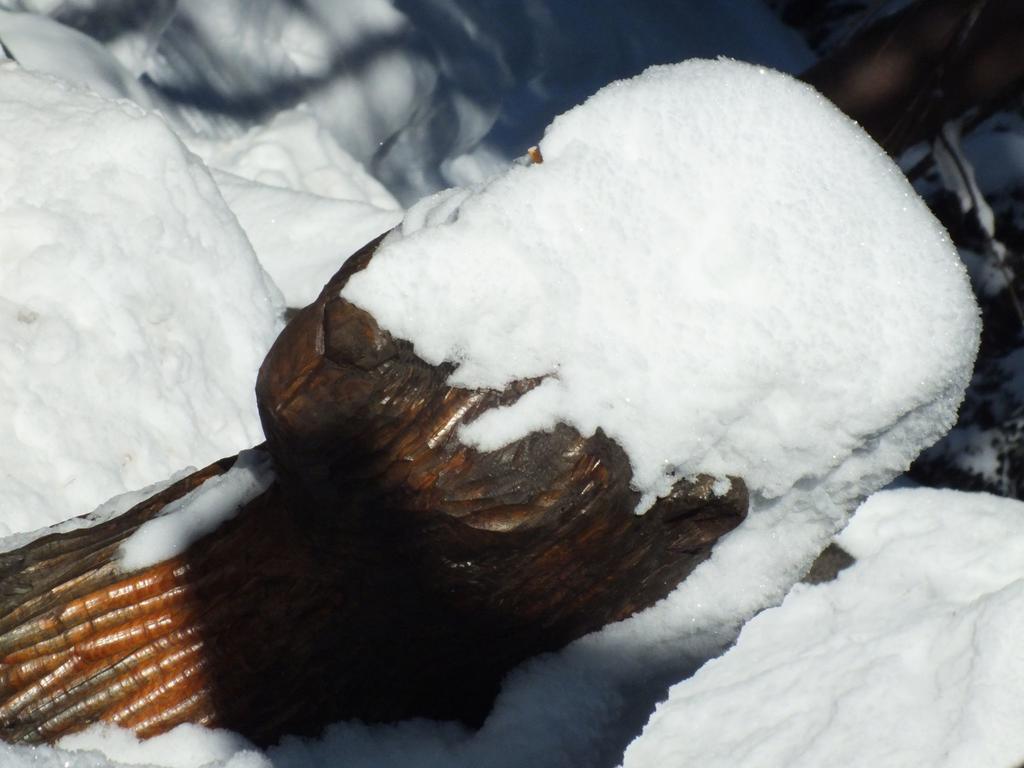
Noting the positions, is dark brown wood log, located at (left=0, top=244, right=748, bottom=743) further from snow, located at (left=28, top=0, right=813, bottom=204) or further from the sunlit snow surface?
snow, located at (left=28, top=0, right=813, bottom=204)

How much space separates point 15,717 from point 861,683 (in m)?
1.23

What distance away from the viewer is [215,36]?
109 inches

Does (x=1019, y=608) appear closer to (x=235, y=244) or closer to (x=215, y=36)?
(x=235, y=244)

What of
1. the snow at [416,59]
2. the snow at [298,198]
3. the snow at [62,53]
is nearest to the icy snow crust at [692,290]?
the snow at [298,198]

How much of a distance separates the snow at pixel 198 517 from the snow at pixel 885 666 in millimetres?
801

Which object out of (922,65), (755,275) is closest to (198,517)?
(755,275)

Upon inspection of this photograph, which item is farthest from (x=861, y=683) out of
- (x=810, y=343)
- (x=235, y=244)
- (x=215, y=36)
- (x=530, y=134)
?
(x=215, y=36)

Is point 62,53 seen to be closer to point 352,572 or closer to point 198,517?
point 198,517

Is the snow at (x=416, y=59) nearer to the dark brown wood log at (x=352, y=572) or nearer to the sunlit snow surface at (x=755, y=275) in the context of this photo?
the dark brown wood log at (x=352, y=572)

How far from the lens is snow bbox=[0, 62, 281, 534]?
5.37 feet

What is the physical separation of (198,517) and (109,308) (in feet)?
1.85

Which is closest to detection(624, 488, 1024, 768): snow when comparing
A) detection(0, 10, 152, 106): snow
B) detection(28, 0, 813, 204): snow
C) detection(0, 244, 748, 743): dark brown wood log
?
detection(0, 244, 748, 743): dark brown wood log

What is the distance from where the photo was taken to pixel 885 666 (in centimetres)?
181

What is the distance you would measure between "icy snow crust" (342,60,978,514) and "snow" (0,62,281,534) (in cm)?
78
